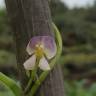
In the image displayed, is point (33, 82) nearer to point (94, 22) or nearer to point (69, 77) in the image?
point (69, 77)

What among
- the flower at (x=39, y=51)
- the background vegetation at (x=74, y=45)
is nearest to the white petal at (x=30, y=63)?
the flower at (x=39, y=51)

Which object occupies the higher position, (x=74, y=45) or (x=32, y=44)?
(x=32, y=44)

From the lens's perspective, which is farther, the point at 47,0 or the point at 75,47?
the point at 75,47

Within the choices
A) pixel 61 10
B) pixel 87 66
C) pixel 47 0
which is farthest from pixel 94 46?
pixel 47 0

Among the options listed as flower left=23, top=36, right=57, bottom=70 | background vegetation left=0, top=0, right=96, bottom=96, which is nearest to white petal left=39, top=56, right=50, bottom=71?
flower left=23, top=36, right=57, bottom=70

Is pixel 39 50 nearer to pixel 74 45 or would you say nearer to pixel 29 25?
pixel 29 25

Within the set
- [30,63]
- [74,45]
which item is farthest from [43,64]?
[74,45]
